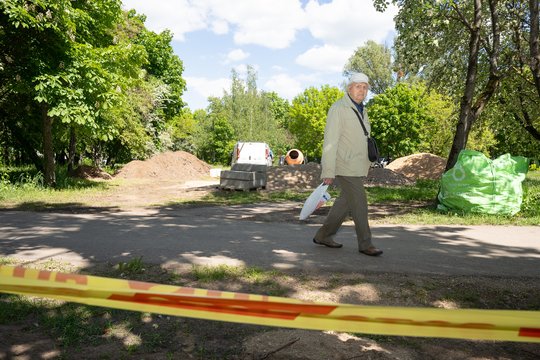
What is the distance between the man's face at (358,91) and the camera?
5.04 m

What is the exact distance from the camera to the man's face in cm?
504

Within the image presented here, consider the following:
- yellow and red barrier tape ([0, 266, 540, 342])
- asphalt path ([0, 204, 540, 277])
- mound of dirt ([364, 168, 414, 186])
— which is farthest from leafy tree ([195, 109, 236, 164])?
yellow and red barrier tape ([0, 266, 540, 342])

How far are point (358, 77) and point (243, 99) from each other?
45.8 m

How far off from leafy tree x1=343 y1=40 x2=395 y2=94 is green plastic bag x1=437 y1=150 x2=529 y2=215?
4678cm

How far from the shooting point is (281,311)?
1.67 metres

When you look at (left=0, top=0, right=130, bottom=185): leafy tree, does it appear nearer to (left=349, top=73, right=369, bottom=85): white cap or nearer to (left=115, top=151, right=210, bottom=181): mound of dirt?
(left=349, top=73, right=369, bottom=85): white cap

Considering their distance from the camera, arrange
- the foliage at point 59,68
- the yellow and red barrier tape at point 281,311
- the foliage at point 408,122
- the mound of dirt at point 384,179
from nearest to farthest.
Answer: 1. the yellow and red barrier tape at point 281,311
2. the foliage at point 59,68
3. the mound of dirt at point 384,179
4. the foliage at point 408,122

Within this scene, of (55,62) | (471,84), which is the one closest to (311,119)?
(55,62)

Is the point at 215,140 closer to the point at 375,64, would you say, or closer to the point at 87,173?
the point at 375,64

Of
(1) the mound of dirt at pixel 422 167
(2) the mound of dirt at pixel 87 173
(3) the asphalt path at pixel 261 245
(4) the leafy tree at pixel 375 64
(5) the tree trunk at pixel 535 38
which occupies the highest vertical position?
(4) the leafy tree at pixel 375 64

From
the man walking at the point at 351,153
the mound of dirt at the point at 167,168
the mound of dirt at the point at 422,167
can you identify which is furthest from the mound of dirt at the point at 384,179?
the man walking at the point at 351,153

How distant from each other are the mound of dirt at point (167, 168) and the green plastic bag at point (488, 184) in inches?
749

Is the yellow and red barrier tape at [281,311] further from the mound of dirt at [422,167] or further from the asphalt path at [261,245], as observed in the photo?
the mound of dirt at [422,167]

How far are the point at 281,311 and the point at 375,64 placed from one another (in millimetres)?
56240
